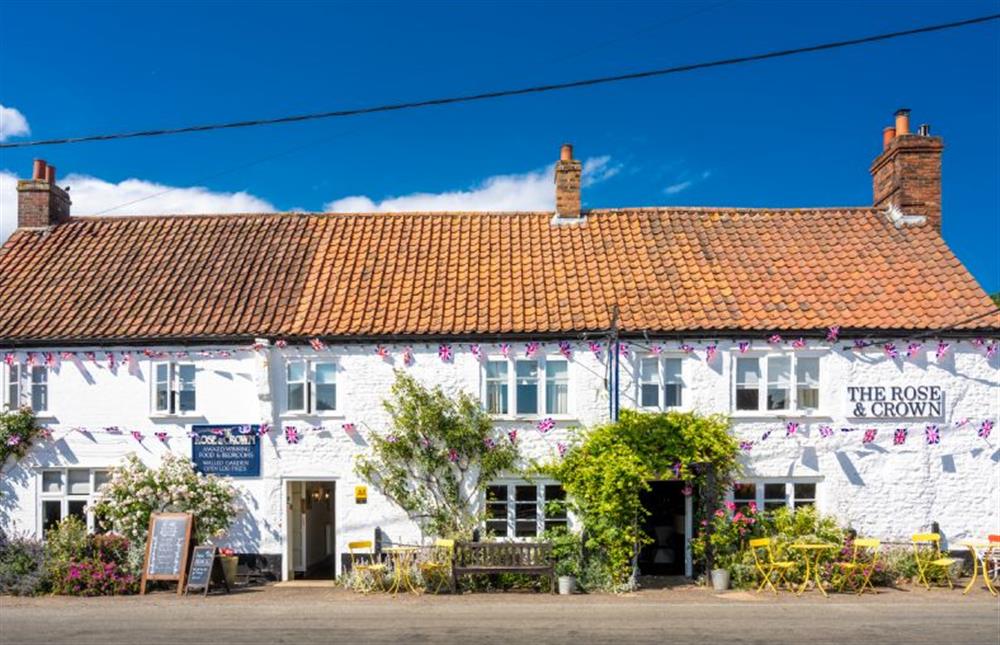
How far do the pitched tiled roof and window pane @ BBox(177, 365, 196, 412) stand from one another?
0.73m

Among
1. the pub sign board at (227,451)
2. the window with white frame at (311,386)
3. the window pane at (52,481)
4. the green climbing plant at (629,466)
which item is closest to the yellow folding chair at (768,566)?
the green climbing plant at (629,466)

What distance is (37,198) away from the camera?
1911 centimetres

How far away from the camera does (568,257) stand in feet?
57.5

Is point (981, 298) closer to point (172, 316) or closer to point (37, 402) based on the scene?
point (172, 316)

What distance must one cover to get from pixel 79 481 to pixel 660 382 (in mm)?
11930

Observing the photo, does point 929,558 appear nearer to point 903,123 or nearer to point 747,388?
point 747,388

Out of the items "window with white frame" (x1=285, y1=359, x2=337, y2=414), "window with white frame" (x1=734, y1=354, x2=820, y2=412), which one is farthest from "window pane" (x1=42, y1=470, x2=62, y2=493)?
"window with white frame" (x1=734, y1=354, x2=820, y2=412)

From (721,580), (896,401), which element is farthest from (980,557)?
(721,580)

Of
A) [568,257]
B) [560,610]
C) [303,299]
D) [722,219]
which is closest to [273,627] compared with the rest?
[560,610]

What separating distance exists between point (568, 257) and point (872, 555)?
8517 mm

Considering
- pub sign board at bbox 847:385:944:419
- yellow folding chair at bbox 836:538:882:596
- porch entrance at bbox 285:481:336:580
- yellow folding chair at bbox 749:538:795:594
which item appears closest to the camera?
yellow folding chair at bbox 836:538:882:596

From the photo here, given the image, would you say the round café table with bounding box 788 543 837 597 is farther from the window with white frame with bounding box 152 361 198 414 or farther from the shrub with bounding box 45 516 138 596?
the shrub with bounding box 45 516 138 596

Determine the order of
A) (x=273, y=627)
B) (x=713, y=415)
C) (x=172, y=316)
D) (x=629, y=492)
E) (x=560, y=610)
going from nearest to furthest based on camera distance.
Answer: (x=273, y=627), (x=560, y=610), (x=629, y=492), (x=713, y=415), (x=172, y=316)

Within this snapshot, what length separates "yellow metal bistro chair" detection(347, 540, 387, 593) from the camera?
46.5 ft
